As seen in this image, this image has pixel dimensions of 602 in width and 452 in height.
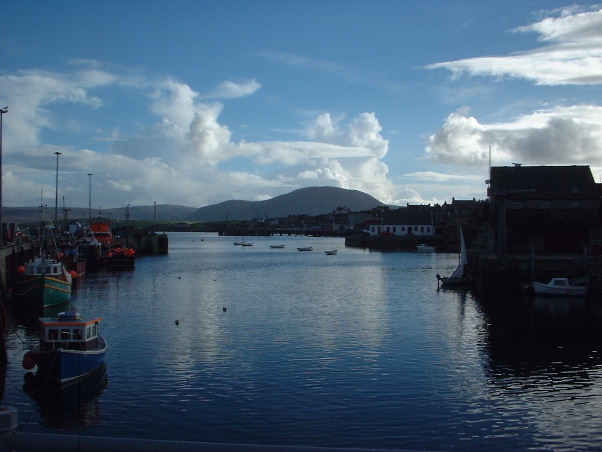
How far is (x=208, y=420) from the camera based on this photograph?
787 inches

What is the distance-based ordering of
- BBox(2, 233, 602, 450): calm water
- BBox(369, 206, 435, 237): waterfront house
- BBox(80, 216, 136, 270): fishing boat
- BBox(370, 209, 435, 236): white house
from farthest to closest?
1. BBox(370, 209, 435, 236): white house
2. BBox(369, 206, 435, 237): waterfront house
3. BBox(80, 216, 136, 270): fishing boat
4. BBox(2, 233, 602, 450): calm water

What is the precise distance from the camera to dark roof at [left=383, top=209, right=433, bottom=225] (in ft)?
558

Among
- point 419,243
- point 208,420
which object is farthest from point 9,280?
point 419,243

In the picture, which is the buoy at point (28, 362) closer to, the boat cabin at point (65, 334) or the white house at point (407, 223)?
the boat cabin at point (65, 334)

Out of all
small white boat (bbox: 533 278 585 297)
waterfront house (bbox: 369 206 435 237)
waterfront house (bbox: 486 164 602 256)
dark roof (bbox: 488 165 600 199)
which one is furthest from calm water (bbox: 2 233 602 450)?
waterfront house (bbox: 369 206 435 237)

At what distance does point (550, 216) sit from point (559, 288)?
14.4 m

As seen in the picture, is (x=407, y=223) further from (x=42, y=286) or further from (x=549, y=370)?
(x=549, y=370)

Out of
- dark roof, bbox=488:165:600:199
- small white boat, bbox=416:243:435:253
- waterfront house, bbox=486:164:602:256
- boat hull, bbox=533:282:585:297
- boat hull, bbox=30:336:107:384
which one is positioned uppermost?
dark roof, bbox=488:165:600:199

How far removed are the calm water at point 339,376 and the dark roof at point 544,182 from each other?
1847 centimetres

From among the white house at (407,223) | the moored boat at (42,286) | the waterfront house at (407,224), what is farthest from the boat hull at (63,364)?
the white house at (407,223)

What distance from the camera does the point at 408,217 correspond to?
566 ft

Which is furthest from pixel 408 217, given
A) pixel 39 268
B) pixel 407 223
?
pixel 39 268

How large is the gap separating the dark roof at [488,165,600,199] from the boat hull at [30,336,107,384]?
47100 mm

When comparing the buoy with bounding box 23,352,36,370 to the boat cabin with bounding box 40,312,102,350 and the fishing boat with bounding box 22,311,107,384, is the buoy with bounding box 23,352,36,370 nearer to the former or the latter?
the fishing boat with bounding box 22,311,107,384
